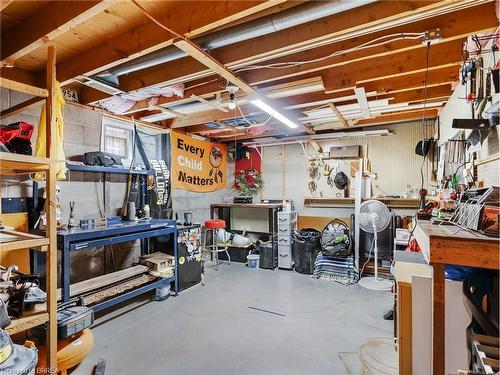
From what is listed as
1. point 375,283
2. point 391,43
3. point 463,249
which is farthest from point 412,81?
point 375,283

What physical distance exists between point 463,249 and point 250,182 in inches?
192

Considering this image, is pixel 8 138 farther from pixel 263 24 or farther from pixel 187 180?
pixel 187 180

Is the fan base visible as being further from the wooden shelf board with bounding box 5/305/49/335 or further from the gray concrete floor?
the wooden shelf board with bounding box 5/305/49/335

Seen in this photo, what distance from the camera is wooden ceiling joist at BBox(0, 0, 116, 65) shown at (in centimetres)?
163

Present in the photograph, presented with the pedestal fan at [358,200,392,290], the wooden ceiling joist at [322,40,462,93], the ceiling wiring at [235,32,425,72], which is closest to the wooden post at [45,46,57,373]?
the ceiling wiring at [235,32,425,72]

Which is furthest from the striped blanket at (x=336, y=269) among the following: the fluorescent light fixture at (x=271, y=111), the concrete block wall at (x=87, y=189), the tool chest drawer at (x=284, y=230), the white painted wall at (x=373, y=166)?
the concrete block wall at (x=87, y=189)

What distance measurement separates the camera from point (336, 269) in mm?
4387

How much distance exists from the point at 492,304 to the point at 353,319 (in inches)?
69.7

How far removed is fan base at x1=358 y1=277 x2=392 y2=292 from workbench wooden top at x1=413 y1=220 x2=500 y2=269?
2.98 meters

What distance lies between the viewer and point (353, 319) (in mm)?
2945

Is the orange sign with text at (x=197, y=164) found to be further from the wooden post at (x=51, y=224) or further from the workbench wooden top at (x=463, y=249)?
the workbench wooden top at (x=463, y=249)

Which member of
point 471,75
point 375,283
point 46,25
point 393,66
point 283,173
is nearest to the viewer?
point 46,25

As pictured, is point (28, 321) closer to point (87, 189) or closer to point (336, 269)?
point (87, 189)

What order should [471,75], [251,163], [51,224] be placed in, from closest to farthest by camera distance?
1. [51,224]
2. [471,75]
3. [251,163]
